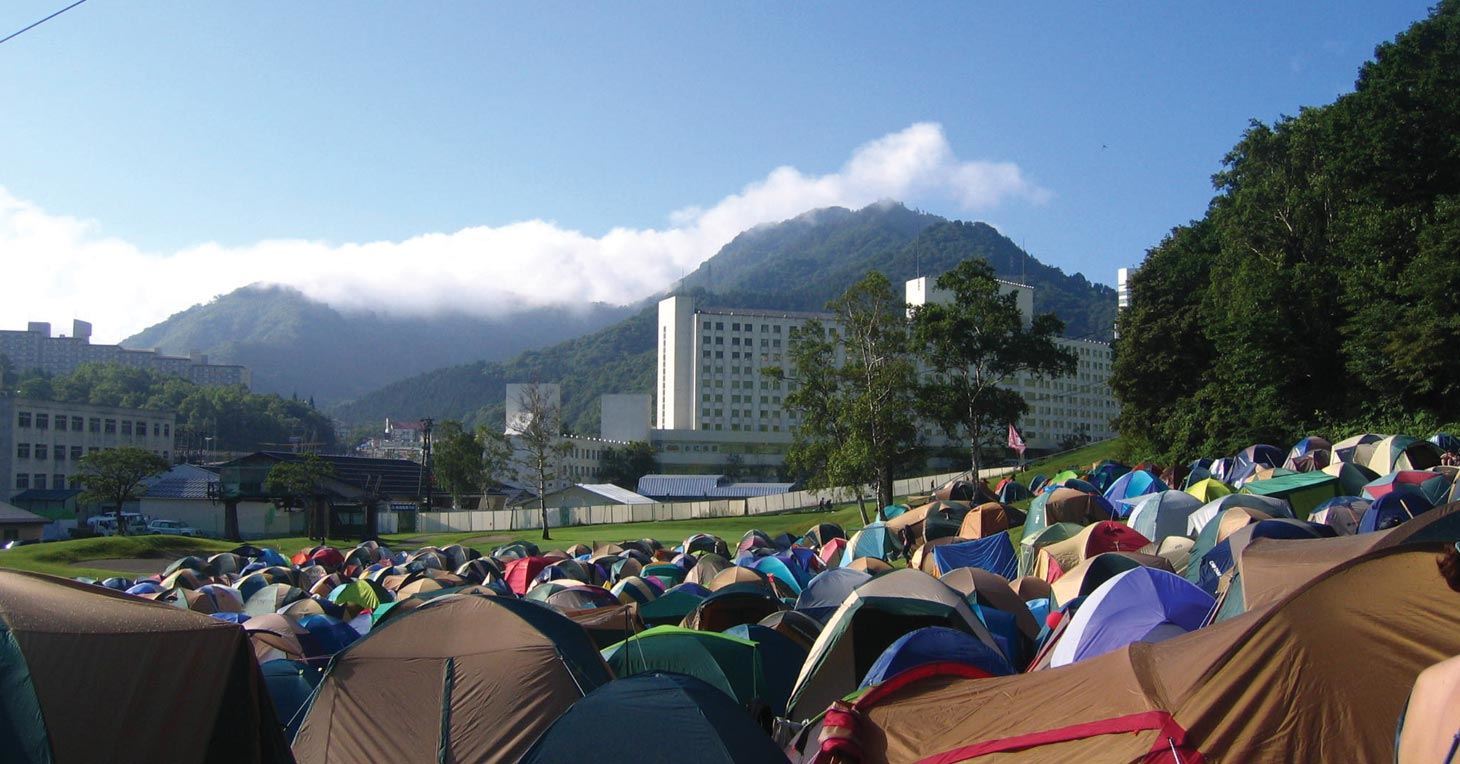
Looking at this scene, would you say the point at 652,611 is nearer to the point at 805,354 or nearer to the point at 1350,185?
the point at 805,354

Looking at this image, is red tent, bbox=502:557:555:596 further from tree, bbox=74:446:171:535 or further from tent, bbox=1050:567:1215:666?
tree, bbox=74:446:171:535

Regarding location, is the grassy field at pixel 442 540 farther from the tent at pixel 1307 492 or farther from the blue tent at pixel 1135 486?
the tent at pixel 1307 492

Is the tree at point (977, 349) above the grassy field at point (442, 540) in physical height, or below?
above

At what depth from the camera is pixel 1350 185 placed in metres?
45.2

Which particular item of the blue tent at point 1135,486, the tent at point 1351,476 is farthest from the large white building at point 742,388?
the tent at point 1351,476

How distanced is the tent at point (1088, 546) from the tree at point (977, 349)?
2429cm

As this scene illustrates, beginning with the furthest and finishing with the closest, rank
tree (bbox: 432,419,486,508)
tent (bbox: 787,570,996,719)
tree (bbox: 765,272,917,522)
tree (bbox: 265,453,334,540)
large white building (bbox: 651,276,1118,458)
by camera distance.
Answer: large white building (bbox: 651,276,1118,458) → tree (bbox: 432,419,486,508) → tree (bbox: 265,453,334,540) → tree (bbox: 765,272,917,522) → tent (bbox: 787,570,996,719)

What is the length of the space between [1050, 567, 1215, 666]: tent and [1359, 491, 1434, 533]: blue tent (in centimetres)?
1173

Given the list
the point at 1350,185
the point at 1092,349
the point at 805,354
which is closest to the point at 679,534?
the point at 805,354

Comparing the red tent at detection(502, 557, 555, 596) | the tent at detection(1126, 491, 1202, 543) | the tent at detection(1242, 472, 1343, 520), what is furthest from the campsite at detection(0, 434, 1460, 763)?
the tent at detection(1242, 472, 1343, 520)

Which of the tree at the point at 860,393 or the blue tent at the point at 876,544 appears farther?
the tree at the point at 860,393

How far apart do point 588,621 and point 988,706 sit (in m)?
7.90

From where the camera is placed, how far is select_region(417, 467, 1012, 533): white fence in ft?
256

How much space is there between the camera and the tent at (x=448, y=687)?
9.56 meters
